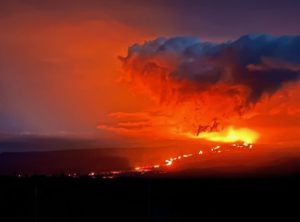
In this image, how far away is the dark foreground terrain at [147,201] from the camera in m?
30.9

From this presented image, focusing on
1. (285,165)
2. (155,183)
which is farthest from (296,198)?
(285,165)

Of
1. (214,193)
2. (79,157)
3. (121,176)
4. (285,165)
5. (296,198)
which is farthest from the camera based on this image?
(79,157)

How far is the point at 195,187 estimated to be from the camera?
42562 millimetres

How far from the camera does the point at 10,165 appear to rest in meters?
160

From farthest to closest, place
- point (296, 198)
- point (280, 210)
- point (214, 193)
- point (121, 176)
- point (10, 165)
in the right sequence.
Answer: point (10, 165), point (121, 176), point (214, 193), point (296, 198), point (280, 210)

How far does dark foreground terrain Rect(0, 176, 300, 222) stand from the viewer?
3092cm

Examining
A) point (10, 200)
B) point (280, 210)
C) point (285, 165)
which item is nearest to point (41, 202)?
point (10, 200)

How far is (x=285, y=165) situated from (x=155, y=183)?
82410 mm

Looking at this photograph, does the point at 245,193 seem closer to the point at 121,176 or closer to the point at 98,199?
the point at 98,199

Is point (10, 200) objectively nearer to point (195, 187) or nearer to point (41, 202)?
point (41, 202)

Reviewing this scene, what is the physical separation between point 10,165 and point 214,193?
129 m

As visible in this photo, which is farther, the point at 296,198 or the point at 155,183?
the point at 155,183

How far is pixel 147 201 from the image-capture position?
2608 cm

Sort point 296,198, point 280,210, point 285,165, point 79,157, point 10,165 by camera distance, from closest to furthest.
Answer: point 280,210, point 296,198, point 285,165, point 79,157, point 10,165
